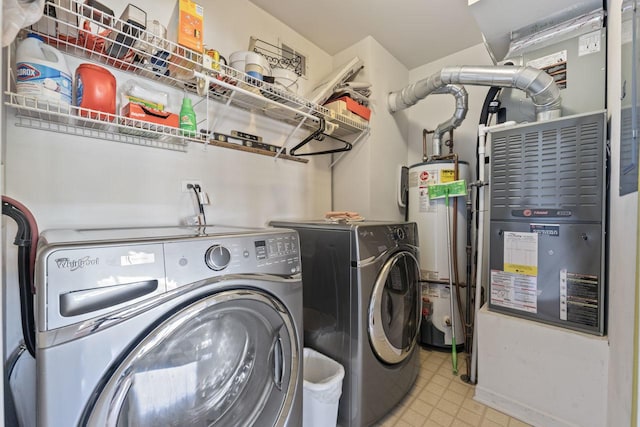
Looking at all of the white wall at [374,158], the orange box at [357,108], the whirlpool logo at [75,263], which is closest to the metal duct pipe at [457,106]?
the white wall at [374,158]

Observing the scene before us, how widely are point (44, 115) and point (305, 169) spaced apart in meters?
1.50

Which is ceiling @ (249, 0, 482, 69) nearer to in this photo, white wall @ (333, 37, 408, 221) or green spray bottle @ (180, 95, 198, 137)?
white wall @ (333, 37, 408, 221)

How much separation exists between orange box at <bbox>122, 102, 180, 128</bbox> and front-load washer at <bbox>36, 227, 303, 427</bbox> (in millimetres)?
568

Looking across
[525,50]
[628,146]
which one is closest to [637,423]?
[628,146]

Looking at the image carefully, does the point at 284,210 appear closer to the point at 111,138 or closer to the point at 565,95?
the point at 111,138

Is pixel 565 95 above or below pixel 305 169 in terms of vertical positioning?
above

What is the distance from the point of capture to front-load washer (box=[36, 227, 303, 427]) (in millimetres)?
596

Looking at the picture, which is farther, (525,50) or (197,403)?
(525,50)

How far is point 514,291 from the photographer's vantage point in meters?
1.59

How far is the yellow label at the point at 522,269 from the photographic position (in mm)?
1531

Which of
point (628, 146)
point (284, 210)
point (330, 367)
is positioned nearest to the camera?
point (628, 146)

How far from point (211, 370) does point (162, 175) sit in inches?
39.3

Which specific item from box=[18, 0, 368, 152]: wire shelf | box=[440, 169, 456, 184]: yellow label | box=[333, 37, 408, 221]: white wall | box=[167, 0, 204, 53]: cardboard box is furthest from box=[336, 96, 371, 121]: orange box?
box=[167, 0, 204, 53]: cardboard box

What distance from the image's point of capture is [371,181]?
7.43 ft
